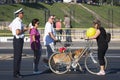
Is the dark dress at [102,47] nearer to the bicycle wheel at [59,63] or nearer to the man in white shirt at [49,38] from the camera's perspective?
the bicycle wheel at [59,63]

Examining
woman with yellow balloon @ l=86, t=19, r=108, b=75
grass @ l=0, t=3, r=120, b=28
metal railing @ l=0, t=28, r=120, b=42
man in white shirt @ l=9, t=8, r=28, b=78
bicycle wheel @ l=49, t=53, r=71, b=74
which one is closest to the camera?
man in white shirt @ l=9, t=8, r=28, b=78

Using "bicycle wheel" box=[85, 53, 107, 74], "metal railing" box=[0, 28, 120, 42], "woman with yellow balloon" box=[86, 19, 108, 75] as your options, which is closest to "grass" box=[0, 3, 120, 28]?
"metal railing" box=[0, 28, 120, 42]

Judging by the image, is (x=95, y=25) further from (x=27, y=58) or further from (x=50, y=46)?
(x=27, y=58)

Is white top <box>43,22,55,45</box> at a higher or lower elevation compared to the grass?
higher

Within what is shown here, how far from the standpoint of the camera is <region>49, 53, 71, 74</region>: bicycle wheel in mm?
16844

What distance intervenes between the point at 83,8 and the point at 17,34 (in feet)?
267

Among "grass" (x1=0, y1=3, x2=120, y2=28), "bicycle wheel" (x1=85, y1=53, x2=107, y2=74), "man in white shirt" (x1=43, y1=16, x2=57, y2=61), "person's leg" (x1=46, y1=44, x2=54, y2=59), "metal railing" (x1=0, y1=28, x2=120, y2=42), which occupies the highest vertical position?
"man in white shirt" (x1=43, y1=16, x2=57, y2=61)

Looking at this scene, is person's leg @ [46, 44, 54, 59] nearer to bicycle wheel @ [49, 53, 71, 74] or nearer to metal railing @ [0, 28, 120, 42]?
bicycle wheel @ [49, 53, 71, 74]

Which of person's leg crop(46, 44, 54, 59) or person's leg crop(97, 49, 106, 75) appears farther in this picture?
person's leg crop(46, 44, 54, 59)

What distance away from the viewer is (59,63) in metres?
17.0

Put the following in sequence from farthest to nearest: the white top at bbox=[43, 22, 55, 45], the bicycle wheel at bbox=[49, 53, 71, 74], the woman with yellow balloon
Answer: the white top at bbox=[43, 22, 55, 45], the bicycle wheel at bbox=[49, 53, 71, 74], the woman with yellow balloon

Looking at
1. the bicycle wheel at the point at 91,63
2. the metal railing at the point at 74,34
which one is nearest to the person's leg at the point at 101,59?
the bicycle wheel at the point at 91,63

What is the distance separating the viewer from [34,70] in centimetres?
1722

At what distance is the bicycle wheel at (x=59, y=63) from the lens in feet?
55.3
